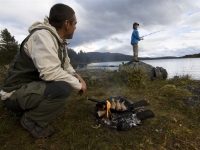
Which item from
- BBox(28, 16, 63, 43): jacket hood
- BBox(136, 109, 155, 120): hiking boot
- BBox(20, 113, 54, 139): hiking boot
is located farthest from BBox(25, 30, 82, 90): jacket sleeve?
BBox(136, 109, 155, 120): hiking boot

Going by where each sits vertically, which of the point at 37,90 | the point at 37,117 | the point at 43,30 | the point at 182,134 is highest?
the point at 43,30

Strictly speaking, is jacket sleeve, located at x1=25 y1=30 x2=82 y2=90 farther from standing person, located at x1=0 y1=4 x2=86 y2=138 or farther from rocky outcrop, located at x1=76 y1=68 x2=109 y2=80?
rocky outcrop, located at x1=76 y1=68 x2=109 y2=80

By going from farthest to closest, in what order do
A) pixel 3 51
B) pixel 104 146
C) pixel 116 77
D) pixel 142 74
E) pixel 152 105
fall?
pixel 3 51 < pixel 116 77 < pixel 142 74 < pixel 152 105 < pixel 104 146

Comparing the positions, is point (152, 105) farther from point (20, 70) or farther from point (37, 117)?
point (20, 70)

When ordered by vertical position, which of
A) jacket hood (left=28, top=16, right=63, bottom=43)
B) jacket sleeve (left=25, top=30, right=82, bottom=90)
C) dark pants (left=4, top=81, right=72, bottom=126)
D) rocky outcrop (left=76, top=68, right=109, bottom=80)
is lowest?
rocky outcrop (left=76, top=68, right=109, bottom=80)

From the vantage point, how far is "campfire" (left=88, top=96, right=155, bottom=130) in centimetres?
297

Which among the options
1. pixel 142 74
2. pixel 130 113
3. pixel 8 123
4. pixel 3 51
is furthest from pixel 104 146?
pixel 3 51

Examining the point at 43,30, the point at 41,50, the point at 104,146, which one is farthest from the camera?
the point at 104,146

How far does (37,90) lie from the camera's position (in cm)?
237

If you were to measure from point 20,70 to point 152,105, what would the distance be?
3.21 m

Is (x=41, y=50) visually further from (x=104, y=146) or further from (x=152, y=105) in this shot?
(x=152, y=105)

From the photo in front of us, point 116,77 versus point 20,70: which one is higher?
point 20,70

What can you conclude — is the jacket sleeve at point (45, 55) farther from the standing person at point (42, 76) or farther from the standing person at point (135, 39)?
the standing person at point (135, 39)

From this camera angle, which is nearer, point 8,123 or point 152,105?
point 8,123
